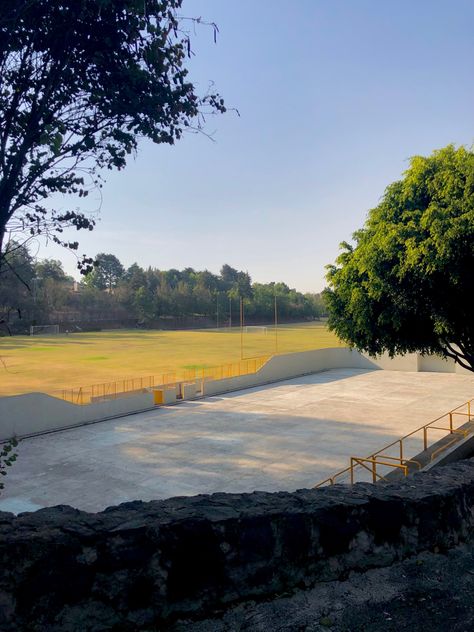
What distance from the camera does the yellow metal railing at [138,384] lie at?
2722 centimetres

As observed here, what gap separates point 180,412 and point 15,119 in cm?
2330

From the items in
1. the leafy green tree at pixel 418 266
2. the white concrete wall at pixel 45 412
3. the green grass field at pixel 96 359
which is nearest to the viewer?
the leafy green tree at pixel 418 266

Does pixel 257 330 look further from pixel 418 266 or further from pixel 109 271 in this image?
pixel 418 266

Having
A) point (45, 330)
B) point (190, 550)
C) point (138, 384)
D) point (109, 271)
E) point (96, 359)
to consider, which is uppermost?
point (109, 271)

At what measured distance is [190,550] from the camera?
3.82 m

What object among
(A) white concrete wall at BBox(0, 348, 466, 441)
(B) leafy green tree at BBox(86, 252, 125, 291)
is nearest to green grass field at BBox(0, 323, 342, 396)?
(A) white concrete wall at BBox(0, 348, 466, 441)

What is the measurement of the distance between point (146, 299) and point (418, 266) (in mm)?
95185

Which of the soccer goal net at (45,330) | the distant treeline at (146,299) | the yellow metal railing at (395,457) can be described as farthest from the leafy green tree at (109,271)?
the yellow metal railing at (395,457)

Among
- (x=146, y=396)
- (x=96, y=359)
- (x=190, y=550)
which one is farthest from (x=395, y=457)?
(x=96, y=359)

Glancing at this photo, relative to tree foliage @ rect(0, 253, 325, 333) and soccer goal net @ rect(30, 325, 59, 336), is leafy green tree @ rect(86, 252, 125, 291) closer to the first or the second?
tree foliage @ rect(0, 253, 325, 333)

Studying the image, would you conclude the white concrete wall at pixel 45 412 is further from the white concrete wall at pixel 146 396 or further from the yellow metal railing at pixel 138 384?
the yellow metal railing at pixel 138 384

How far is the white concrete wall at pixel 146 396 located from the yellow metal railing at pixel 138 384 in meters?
0.83

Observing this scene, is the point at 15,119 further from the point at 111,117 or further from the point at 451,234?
the point at 451,234

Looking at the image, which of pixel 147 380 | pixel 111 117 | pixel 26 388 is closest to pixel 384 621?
pixel 111 117
